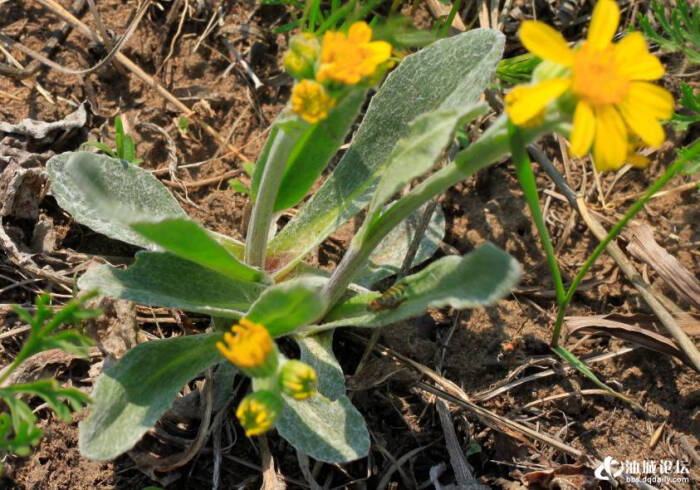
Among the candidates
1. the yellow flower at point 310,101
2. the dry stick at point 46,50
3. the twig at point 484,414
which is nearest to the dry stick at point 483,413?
the twig at point 484,414

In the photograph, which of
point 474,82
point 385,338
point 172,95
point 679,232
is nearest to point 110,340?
point 385,338

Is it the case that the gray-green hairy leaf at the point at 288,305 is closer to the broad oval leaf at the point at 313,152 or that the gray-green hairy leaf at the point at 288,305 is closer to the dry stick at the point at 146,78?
the broad oval leaf at the point at 313,152

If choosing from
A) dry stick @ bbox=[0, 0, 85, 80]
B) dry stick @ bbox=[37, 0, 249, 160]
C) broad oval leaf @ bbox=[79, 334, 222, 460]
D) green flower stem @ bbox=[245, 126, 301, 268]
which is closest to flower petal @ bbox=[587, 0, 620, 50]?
green flower stem @ bbox=[245, 126, 301, 268]

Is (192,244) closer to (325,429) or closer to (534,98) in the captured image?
(325,429)

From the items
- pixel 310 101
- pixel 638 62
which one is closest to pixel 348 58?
pixel 310 101

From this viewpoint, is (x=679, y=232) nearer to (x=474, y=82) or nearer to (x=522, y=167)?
(x=474, y=82)

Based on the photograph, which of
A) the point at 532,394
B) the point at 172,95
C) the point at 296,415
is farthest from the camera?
the point at 172,95
